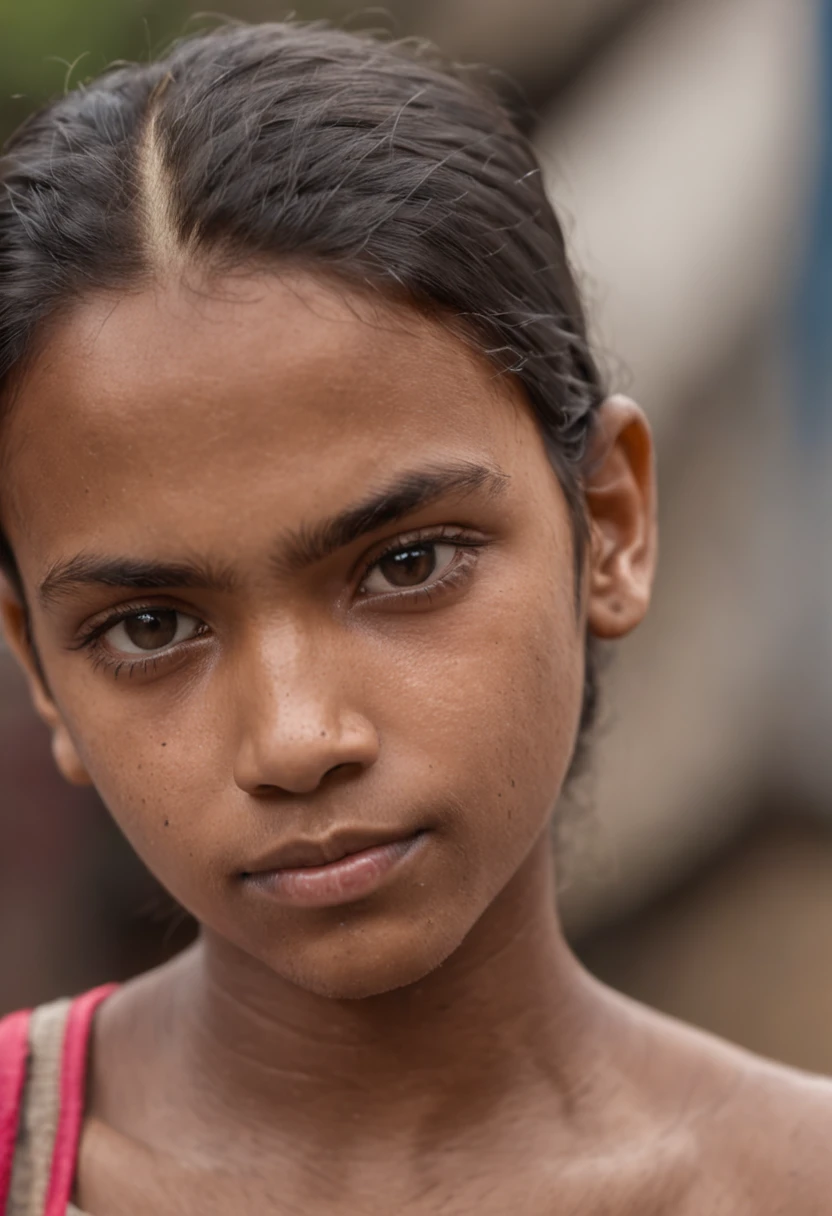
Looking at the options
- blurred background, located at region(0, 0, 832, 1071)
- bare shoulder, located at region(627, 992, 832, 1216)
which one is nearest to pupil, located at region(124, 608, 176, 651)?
bare shoulder, located at region(627, 992, 832, 1216)

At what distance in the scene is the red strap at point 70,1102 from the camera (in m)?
1.80

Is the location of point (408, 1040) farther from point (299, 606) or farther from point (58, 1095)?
point (299, 606)

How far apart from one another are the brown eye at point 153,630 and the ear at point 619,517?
50cm

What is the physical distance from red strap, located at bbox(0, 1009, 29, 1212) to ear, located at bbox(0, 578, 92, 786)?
0.30 meters

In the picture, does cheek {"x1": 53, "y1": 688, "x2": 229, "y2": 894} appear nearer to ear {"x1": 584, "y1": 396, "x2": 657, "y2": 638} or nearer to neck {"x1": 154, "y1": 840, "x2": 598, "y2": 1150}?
neck {"x1": 154, "y1": 840, "x2": 598, "y2": 1150}

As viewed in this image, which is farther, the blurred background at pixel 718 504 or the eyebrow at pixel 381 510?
the blurred background at pixel 718 504

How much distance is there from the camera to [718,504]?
4.96 meters

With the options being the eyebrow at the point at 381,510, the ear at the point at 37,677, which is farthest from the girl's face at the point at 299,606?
the ear at the point at 37,677

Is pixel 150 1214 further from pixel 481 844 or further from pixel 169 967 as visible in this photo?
pixel 481 844

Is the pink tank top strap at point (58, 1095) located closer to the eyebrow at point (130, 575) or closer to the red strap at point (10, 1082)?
the red strap at point (10, 1082)

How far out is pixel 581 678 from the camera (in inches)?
71.9

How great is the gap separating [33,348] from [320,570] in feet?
1.27

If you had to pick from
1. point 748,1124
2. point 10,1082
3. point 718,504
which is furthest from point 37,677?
point 718,504

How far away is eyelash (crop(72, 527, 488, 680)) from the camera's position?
163 cm
